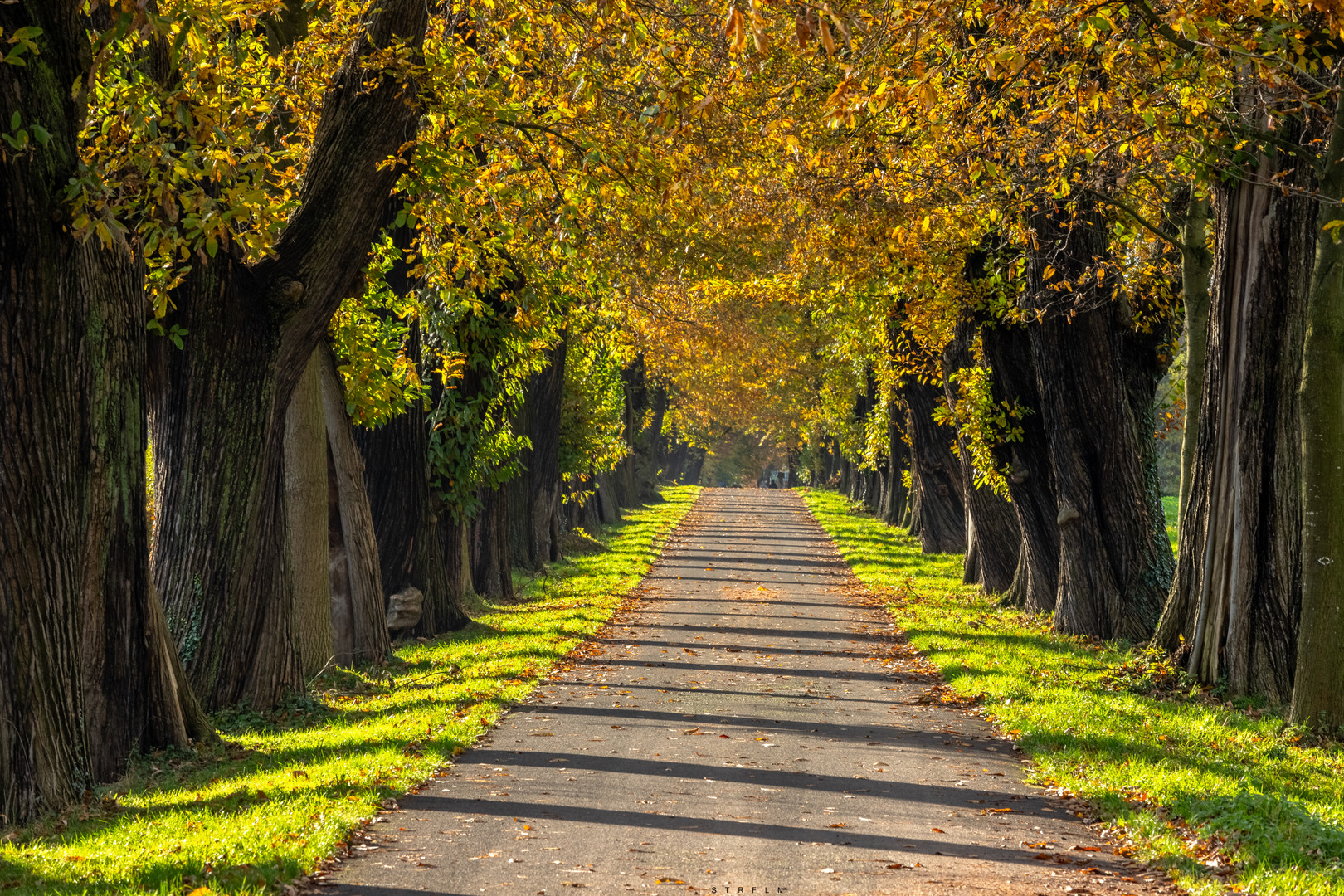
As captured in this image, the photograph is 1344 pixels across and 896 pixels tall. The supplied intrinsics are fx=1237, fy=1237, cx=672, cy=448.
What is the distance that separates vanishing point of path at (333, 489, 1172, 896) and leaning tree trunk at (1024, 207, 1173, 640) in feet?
9.28

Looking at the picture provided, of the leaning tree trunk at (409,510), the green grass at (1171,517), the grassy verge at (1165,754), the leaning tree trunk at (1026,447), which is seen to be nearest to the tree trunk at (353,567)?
the leaning tree trunk at (409,510)

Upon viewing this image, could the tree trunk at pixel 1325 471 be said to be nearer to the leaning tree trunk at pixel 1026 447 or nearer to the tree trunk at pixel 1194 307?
the tree trunk at pixel 1194 307

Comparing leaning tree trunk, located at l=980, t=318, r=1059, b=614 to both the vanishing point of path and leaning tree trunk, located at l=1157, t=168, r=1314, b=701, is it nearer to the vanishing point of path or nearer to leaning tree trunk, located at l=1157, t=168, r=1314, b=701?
the vanishing point of path

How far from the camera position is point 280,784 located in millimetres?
7969

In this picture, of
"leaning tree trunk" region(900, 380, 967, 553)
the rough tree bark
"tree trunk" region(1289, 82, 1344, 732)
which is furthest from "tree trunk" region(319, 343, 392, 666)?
"leaning tree trunk" region(900, 380, 967, 553)

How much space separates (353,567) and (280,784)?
6.55 meters

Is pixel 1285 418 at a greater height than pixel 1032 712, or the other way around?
pixel 1285 418

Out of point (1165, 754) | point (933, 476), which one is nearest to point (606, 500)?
point (933, 476)

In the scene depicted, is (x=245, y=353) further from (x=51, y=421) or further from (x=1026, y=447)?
(x=1026, y=447)

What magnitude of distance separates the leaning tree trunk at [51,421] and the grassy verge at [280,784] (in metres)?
0.53

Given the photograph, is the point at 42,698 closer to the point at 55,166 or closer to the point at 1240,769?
the point at 55,166

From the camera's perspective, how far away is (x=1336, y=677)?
9.55 m

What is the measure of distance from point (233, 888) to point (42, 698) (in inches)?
91.3

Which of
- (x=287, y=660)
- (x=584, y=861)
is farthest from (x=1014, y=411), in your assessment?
(x=584, y=861)
